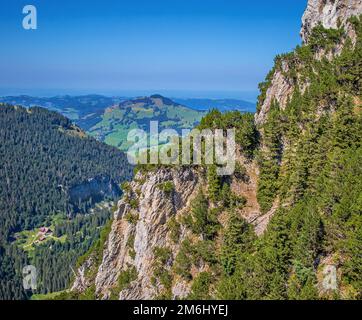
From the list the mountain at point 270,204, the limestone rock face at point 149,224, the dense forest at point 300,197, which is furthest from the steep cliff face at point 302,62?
the limestone rock face at point 149,224

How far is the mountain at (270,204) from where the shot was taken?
48406 millimetres

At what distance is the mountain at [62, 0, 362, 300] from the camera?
4841 cm

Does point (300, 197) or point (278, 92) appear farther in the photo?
point (278, 92)

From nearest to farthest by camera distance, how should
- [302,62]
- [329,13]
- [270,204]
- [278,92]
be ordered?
[270,204], [302,62], [278,92], [329,13]

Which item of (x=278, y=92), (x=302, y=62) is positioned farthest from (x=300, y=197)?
(x=302, y=62)

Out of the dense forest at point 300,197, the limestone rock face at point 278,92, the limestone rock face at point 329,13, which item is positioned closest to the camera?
the dense forest at point 300,197

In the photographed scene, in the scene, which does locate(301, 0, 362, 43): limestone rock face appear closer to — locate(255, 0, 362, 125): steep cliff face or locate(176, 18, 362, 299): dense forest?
locate(255, 0, 362, 125): steep cliff face

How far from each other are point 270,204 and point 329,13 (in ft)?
147

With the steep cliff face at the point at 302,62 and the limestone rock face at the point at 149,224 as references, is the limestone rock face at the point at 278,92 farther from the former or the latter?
the limestone rock face at the point at 149,224

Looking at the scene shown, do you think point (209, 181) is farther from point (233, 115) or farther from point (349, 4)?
point (349, 4)

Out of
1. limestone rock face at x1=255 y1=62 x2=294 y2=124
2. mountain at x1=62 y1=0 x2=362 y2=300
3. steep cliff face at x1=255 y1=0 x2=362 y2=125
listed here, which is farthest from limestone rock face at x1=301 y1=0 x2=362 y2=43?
limestone rock face at x1=255 y1=62 x2=294 y2=124

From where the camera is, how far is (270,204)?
64438 millimetres

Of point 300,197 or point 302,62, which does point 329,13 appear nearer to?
point 302,62

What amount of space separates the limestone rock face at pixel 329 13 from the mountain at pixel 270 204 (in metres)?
0.25
